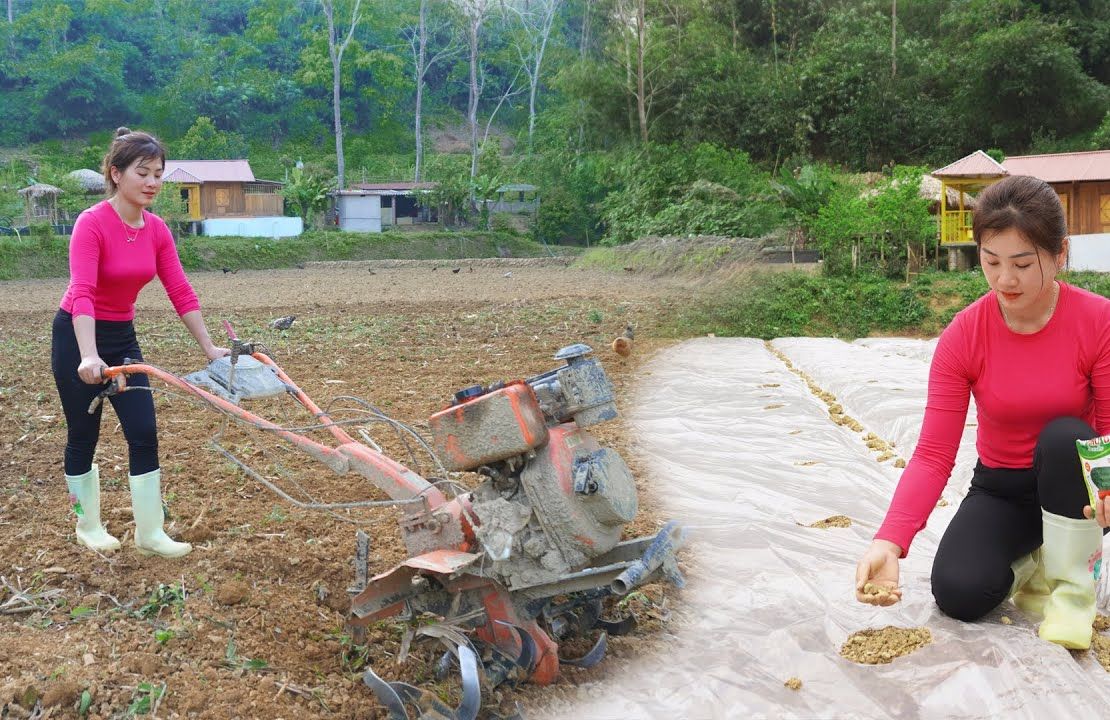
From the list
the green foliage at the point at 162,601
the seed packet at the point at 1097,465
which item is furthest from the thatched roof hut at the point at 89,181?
the seed packet at the point at 1097,465

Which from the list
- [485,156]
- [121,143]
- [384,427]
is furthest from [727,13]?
[121,143]

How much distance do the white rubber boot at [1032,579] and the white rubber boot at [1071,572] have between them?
7.4 inches

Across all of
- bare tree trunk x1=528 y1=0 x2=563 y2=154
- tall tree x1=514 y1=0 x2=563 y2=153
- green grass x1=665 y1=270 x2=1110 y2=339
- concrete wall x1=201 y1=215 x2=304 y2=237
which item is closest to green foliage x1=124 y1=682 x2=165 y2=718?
green grass x1=665 y1=270 x2=1110 y2=339

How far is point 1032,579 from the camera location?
125 inches

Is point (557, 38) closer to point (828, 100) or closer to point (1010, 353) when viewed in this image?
point (828, 100)

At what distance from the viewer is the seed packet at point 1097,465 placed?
2555mm

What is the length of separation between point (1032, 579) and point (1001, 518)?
224 mm

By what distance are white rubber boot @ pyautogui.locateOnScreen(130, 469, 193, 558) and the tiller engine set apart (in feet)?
3.92

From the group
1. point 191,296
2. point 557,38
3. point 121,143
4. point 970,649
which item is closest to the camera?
point 970,649

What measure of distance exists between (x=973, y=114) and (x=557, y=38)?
3196 cm

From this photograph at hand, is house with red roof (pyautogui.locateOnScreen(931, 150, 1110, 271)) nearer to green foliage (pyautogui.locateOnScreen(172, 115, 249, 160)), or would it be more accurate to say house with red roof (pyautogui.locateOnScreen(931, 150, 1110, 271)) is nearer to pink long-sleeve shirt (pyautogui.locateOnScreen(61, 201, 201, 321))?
pink long-sleeve shirt (pyautogui.locateOnScreen(61, 201, 201, 321))

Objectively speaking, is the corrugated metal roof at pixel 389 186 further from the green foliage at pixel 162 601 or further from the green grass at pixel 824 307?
the green foliage at pixel 162 601

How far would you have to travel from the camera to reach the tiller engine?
2855 millimetres

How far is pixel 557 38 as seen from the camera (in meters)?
55.8
